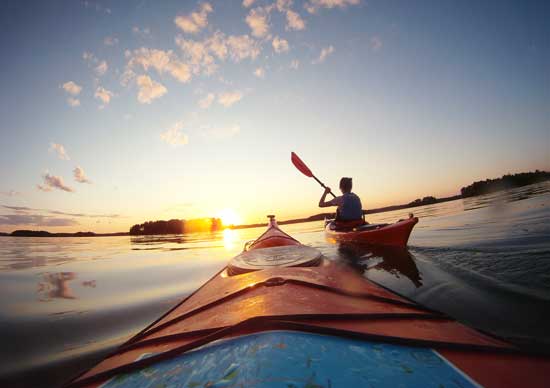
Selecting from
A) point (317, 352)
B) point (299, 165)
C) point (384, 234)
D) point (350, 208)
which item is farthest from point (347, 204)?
point (317, 352)

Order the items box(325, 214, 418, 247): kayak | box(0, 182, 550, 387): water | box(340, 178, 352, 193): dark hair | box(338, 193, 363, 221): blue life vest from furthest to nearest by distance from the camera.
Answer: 1. box(340, 178, 352, 193): dark hair
2. box(338, 193, 363, 221): blue life vest
3. box(325, 214, 418, 247): kayak
4. box(0, 182, 550, 387): water

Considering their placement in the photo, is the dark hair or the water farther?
the dark hair

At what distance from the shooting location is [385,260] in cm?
551

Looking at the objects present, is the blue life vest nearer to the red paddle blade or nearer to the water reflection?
the water reflection

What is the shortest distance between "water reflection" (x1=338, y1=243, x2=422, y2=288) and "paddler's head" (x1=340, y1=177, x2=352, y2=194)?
2165 millimetres

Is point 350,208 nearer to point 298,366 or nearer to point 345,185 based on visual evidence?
point 345,185

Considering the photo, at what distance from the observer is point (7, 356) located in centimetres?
243

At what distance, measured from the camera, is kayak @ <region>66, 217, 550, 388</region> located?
2.84ft

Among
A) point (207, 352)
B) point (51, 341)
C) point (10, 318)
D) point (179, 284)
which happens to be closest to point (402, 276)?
point (207, 352)

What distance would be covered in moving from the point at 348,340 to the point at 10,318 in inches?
193

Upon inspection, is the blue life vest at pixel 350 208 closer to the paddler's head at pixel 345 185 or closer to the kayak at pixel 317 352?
the paddler's head at pixel 345 185

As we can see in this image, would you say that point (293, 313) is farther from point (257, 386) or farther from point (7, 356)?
point (7, 356)

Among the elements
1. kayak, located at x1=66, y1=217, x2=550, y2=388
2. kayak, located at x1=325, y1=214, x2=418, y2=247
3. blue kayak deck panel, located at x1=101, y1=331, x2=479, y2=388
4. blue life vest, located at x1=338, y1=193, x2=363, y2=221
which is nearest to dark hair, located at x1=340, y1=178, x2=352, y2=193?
blue life vest, located at x1=338, y1=193, x2=363, y2=221

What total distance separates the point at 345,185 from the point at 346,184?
0.05m
